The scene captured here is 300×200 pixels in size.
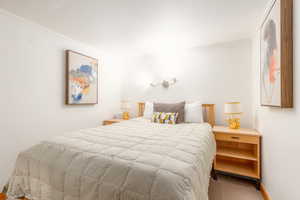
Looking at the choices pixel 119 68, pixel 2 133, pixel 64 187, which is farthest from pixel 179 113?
pixel 2 133

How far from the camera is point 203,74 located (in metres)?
2.89

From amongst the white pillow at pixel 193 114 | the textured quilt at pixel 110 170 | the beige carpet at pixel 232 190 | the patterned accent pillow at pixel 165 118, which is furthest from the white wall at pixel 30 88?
the beige carpet at pixel 232 190

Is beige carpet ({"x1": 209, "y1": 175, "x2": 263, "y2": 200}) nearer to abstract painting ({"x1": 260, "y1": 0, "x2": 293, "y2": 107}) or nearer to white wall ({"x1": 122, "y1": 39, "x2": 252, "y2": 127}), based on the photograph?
white wall ({"x1": 122, "y1": 39, "x2": 252, "y2": 127})

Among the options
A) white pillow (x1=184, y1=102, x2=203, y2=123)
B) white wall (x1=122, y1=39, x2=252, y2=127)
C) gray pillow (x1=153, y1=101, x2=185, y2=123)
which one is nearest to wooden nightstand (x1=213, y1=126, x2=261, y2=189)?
white pillow (x1=184, y1=102, x2=203, y2=123)

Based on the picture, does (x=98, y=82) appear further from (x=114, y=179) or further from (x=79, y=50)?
(x=114, y=179)

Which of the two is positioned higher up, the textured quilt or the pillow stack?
the pillow stack

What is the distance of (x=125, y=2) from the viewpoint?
1.60 m

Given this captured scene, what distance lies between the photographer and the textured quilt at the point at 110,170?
0.82m

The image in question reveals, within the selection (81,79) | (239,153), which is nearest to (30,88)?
(81,79)

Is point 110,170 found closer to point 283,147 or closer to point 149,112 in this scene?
point 283,147

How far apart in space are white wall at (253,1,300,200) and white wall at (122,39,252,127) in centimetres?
89

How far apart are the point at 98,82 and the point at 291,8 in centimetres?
320

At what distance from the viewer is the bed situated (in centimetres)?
82

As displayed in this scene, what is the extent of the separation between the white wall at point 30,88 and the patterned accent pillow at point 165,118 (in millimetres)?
1590
